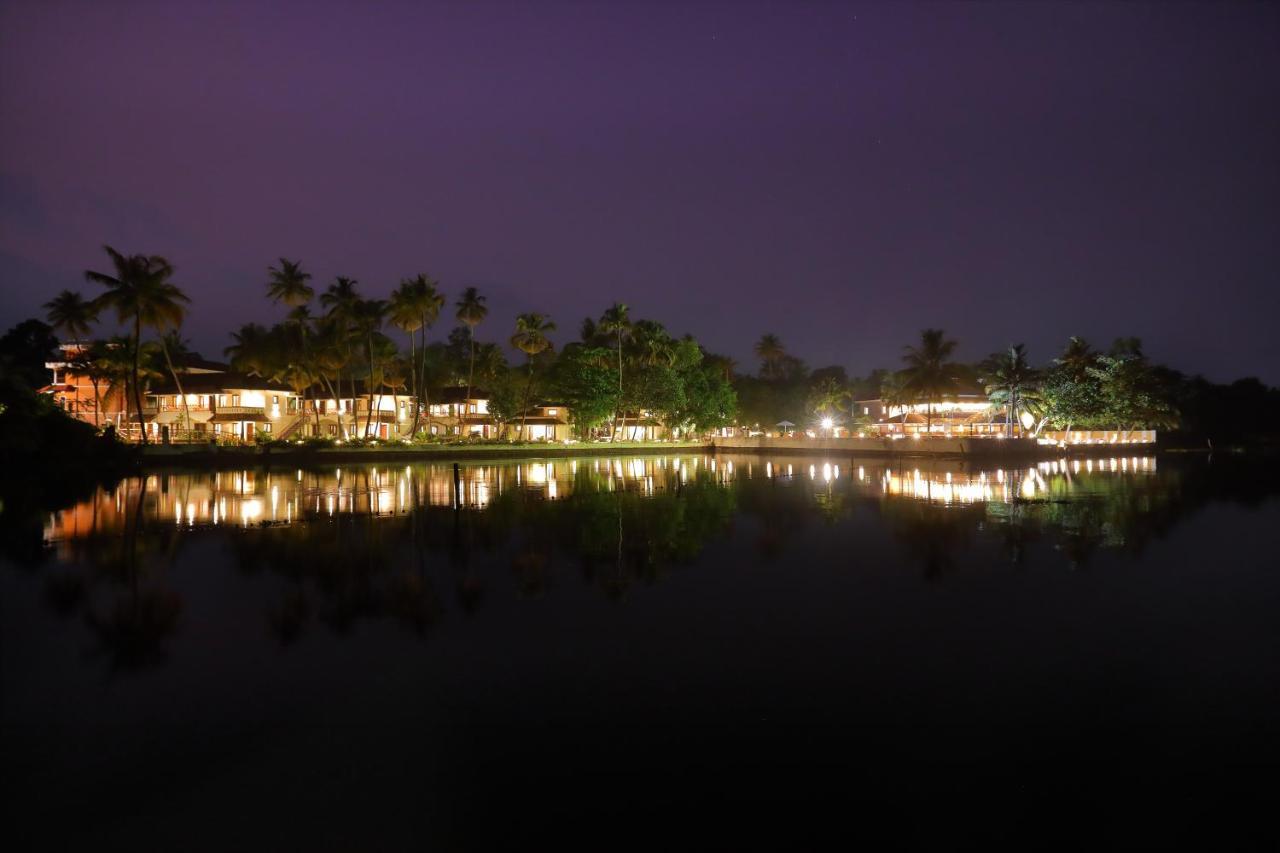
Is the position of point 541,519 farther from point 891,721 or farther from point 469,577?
point 891,721

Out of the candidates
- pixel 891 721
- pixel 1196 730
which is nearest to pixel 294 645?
pixel 891 721

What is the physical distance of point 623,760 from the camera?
6121 millimetres

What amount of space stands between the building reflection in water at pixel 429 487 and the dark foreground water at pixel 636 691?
15.0ft

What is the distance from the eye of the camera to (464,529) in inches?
719

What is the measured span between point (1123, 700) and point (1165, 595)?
17.8 ft

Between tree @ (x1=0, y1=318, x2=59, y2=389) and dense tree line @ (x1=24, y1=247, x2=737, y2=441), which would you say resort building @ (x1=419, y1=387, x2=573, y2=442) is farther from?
tree @ (x1=0, y1=318, x2=59, y2=389)

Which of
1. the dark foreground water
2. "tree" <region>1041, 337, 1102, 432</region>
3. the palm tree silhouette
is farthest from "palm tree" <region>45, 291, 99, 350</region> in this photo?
Answer: "tree" <region>1041, 337, 1102, 432</region>

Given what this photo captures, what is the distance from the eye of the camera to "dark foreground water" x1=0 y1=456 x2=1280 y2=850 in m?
5.41

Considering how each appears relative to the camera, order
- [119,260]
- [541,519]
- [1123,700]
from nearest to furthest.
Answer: [1123,700] < [541,519] < [119,260]

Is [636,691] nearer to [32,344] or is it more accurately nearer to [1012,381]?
[1012,381]

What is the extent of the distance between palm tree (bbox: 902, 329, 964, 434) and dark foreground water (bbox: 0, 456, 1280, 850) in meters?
52.4

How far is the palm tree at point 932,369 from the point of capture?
67250 mm

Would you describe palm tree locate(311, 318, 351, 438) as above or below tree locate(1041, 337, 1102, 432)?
above

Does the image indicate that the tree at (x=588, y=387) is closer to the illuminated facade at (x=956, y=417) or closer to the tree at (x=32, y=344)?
the illuminated facade at (x=956, y=417)
